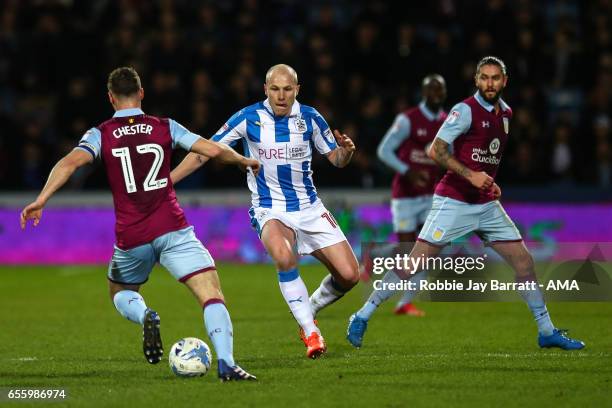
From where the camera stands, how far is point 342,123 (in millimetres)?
17781

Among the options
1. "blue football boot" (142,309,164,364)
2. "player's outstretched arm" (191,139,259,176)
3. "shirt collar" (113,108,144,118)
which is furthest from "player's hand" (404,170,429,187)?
"blue football boot" (142,309,164,364)

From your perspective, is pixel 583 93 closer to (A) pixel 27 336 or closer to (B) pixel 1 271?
(B) pixel 1 271

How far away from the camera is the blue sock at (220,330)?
771cm

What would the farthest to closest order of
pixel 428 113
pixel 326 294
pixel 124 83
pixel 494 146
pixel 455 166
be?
pixel 428 113 < pixel 326 294 < pixel 494 146 < pixel 455 166 < pixel 124 83

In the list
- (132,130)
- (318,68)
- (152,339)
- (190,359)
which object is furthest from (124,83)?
(318,68)

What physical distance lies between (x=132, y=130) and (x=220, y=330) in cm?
148

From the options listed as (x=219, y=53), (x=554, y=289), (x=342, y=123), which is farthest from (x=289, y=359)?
(x=219, y=53)

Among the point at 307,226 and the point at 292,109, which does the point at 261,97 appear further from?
the point at 307,226

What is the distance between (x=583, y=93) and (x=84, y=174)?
27.0ft

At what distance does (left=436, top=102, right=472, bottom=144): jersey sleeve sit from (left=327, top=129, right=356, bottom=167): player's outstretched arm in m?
0.80

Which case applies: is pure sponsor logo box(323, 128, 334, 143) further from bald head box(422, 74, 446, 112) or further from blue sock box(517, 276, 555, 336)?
bald head box(422, 74, 446, 112)

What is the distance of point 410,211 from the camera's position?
13.0 metres

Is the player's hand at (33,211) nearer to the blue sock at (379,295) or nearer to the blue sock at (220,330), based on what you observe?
the blue sock at (220,330)

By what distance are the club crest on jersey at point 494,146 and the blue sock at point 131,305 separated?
328 centimetres
